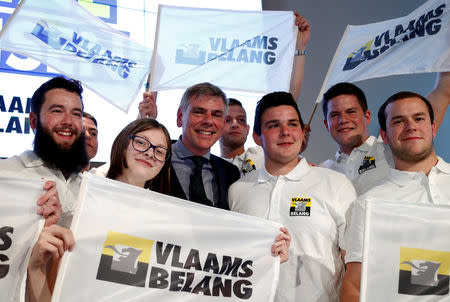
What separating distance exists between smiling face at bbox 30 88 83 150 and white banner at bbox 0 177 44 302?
66 centimetres

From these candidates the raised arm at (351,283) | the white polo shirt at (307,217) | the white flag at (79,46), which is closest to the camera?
the raised arm at (351,283)

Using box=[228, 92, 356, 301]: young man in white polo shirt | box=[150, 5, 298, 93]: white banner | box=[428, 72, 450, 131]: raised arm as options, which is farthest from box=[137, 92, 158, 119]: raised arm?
box=[428, 72, 450, 131]: raised arm

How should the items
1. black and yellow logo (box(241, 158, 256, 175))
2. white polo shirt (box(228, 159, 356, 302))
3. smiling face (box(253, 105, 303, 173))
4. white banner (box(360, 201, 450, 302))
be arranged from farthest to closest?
1. black and yellow logo (box(241, 158, 256, 175))
2. smiling face (box(253, 105, 303, 173))
3. white polo shirt (box(228, 159, 356, 302))
4. white banner (box(360, 201, 450, 302))

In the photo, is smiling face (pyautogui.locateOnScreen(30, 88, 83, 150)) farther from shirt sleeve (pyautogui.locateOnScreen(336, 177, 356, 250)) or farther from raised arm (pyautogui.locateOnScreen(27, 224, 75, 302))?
shirt sleeve (pyautogui.locateOnScreen(336, 177, 356, 250))

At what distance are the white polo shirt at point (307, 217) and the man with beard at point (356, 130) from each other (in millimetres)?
578

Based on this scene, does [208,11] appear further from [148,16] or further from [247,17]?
[148,16]

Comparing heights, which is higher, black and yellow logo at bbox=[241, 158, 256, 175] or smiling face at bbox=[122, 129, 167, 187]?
black and yellow logo at bbox=[241, 158, 256, 175]

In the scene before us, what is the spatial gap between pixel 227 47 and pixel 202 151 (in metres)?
1.88

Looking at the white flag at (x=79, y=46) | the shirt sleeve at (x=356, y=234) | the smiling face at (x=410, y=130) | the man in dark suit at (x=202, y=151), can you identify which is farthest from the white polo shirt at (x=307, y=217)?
the white flag at (x=79, y=46)

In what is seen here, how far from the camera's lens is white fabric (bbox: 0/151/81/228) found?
8.80ft

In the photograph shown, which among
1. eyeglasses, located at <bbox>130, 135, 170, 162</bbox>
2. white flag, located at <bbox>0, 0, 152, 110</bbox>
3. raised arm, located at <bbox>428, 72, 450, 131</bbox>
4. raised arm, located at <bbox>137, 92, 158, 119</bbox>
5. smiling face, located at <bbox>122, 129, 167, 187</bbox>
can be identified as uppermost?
white flag, located at <bbox>0, 0, 152, 110</bbox>

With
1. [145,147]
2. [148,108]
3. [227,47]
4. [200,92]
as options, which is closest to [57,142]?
[145,147]

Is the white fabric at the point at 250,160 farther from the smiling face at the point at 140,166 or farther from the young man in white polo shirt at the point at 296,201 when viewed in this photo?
the smiling face at the point at 140,166

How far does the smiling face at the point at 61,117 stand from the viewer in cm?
298
